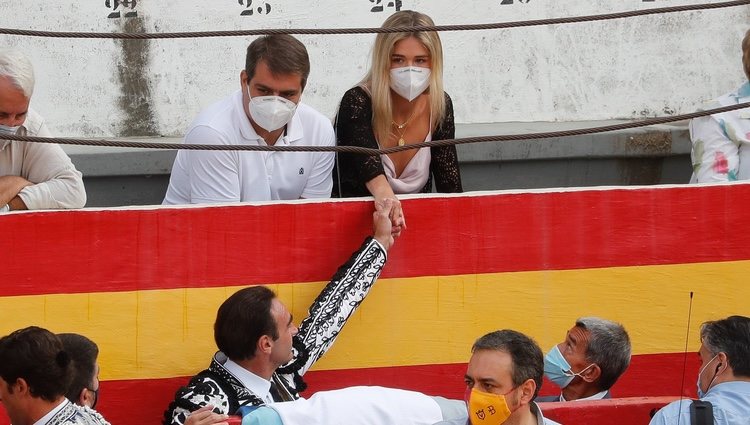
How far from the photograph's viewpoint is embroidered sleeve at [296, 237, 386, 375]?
4352 millimetres

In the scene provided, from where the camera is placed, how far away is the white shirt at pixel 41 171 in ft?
14.3

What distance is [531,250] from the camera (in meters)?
4.70

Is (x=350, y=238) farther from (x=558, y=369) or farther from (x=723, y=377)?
(x=723, y=377)

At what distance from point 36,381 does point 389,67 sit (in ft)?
5.62

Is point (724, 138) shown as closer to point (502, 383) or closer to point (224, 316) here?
point (502, 383)

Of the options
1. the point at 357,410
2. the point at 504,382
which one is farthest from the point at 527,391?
the point at 357,410

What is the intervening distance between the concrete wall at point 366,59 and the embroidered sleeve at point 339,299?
1628 millimetres

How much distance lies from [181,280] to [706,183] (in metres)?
1.89

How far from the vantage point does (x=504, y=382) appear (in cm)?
384

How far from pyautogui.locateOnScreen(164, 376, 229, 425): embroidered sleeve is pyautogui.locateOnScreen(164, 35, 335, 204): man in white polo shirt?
76 centimetres

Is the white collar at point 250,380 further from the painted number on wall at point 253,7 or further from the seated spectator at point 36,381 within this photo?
the painted number on wall at point 253,7

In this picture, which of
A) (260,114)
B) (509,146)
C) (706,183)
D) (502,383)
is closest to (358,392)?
(502,383)

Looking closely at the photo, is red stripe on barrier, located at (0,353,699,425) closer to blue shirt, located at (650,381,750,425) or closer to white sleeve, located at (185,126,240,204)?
white sleeve, located at (185,126,240,204)

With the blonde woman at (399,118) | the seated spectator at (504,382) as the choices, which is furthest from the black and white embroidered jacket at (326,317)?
the seated spectator at (504,382)
